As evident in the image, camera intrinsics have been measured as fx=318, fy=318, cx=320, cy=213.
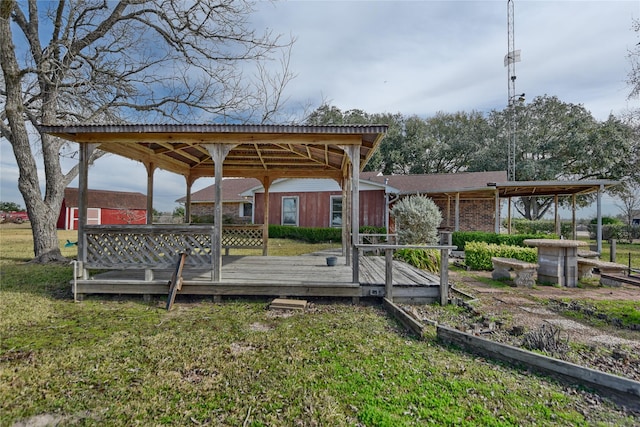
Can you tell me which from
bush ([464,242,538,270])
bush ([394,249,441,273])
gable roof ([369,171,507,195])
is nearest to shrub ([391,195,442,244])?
bush ([464,242,538,270])

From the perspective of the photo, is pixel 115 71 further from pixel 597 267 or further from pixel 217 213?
pixel 597 267

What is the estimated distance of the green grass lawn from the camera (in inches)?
88.7

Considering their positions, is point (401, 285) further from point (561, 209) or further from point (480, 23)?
point (561, 209)

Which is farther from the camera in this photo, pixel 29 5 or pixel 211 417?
pixel 29 5

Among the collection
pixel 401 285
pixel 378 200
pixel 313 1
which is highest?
pixel 313 1

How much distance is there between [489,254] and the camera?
30.0 feet

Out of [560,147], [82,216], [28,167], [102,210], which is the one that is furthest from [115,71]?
[560,147]

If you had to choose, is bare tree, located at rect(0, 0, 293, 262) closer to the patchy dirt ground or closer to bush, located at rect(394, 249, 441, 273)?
bush, located at rect(394, 249, 441, 273)

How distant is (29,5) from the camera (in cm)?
920

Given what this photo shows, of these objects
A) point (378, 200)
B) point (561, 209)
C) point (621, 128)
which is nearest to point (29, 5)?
point (378, 200)

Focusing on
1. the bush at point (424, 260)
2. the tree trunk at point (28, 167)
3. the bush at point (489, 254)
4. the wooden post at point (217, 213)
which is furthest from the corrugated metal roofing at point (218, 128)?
the bush at point (489, 254)

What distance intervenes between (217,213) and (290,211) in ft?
40.9

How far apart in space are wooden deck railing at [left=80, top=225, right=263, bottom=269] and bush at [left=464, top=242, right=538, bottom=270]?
7440 millimetres

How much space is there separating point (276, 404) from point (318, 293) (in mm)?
2897
